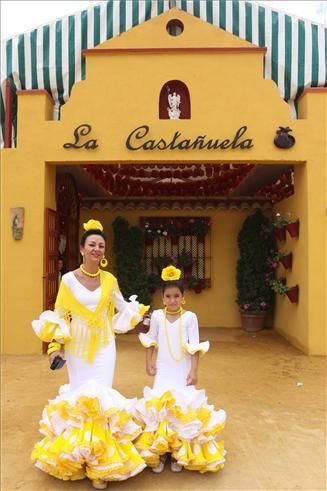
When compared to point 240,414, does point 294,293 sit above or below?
above

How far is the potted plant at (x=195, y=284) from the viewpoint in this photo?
9.78 meters

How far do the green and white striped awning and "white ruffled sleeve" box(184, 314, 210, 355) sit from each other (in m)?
5.10

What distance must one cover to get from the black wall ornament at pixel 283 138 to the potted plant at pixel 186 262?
12.1 ft

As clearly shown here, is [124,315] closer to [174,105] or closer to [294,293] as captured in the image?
[174,105]

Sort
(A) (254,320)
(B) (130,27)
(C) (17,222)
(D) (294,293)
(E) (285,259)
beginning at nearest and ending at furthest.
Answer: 1. (C) (17,222)
2. (B) (130,27)
3. (D) (294,293)
4. (E) (285,259)
5. (A) (254,320)

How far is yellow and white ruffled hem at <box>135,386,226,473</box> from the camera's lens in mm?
3146

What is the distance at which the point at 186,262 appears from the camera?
985 centimetres

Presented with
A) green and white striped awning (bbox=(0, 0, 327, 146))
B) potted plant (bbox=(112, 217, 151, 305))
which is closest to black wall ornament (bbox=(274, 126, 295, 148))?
green and white striped awning (bbox=(0, 0, 327, 146))

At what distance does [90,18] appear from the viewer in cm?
737

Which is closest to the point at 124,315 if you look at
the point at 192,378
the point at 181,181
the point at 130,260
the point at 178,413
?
the point at 192,378

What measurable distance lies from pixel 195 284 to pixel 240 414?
5.40 metres

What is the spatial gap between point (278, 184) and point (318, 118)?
2047mm

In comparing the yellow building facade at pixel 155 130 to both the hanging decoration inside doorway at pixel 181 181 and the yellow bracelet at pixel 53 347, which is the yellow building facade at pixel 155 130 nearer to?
the hanging decoration inside doorway at pixel 181 181

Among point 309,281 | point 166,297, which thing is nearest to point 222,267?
point 309,281
